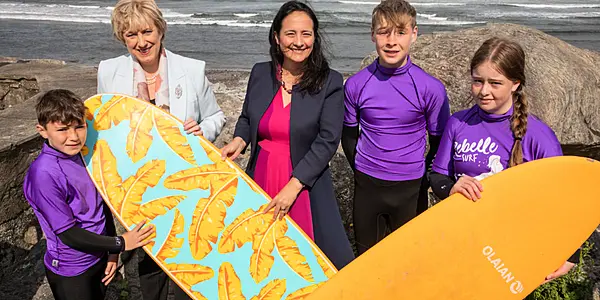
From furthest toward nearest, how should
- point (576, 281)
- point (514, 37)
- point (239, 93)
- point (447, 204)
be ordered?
point (239, 93), point (514, 37), point (576, 281), point (447, 204)

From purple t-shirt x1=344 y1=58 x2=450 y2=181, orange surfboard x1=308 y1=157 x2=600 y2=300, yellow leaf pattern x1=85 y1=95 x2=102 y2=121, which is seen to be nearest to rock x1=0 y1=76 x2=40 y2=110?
yellow leaf pattern x1=85 y1=95 x2=102 y2=121

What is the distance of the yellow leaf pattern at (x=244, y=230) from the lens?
101 inches

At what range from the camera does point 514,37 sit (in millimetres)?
3990

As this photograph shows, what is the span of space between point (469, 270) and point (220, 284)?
111 centimetres

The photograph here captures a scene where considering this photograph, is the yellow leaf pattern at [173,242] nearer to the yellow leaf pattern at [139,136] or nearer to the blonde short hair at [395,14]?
the yellow leaf pattern at [139,136]

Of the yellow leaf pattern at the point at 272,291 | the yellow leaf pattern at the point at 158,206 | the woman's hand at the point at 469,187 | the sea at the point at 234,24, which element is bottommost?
the sea at the point at 234,24

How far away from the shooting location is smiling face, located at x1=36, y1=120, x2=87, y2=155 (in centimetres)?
220

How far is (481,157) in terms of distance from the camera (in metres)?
2.27

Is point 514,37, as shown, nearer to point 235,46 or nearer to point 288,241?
point 288,241

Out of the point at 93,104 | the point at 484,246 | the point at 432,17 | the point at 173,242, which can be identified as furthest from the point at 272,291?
the point at 432,17

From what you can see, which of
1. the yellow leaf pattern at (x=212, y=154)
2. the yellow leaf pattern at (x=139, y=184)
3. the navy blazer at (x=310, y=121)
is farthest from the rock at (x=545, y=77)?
the yellow leaf pattern at (x=139, y=184)

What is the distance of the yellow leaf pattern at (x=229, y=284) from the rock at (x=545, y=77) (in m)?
1.85

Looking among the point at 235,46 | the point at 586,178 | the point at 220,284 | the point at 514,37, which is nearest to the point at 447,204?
the point at 586,178

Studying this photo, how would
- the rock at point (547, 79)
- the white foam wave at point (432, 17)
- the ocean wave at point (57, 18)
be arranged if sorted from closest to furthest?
the rock at point (547, 79) → the ocean wave at point (57, 18) → the white foam wave at point (432, 17)
